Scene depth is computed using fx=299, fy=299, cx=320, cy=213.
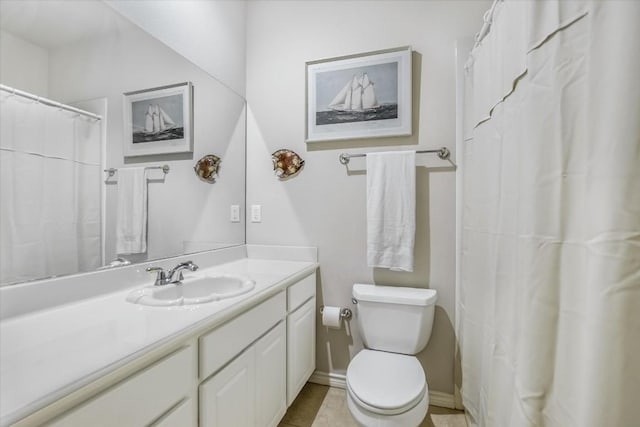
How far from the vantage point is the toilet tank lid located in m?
1.55

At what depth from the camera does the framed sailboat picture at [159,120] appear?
1.32 meters

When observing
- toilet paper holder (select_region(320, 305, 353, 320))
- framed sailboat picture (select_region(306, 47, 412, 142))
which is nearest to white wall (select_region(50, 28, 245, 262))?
framed sailboat picture (select_region(306, 47, 412, 142))

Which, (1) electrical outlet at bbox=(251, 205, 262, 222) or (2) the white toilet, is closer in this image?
(2) the white toilet

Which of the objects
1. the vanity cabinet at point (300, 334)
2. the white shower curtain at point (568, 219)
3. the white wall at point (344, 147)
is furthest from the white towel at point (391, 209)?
the white shower curtain at point (568, 219)

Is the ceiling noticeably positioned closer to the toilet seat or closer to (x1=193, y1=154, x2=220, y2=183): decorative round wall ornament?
(x1=193, y1=154, x2=220, y2=183): decorative round wall ornament

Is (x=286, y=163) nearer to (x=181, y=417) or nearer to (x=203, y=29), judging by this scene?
(x=203, y=29)

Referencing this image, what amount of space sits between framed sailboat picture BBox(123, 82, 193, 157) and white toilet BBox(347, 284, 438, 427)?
1.27m

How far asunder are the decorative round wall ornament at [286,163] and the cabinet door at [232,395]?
1.13 meters

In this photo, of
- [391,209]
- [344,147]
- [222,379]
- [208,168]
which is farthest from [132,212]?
[391,209]

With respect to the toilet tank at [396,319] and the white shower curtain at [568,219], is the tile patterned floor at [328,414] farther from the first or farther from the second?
the white shower curtain at [568,219]

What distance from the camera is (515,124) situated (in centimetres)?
95

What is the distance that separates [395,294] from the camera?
161cm

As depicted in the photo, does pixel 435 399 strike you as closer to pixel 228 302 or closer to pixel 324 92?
pixel 228 302

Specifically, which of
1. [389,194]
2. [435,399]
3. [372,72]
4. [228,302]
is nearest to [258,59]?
[372,72]
